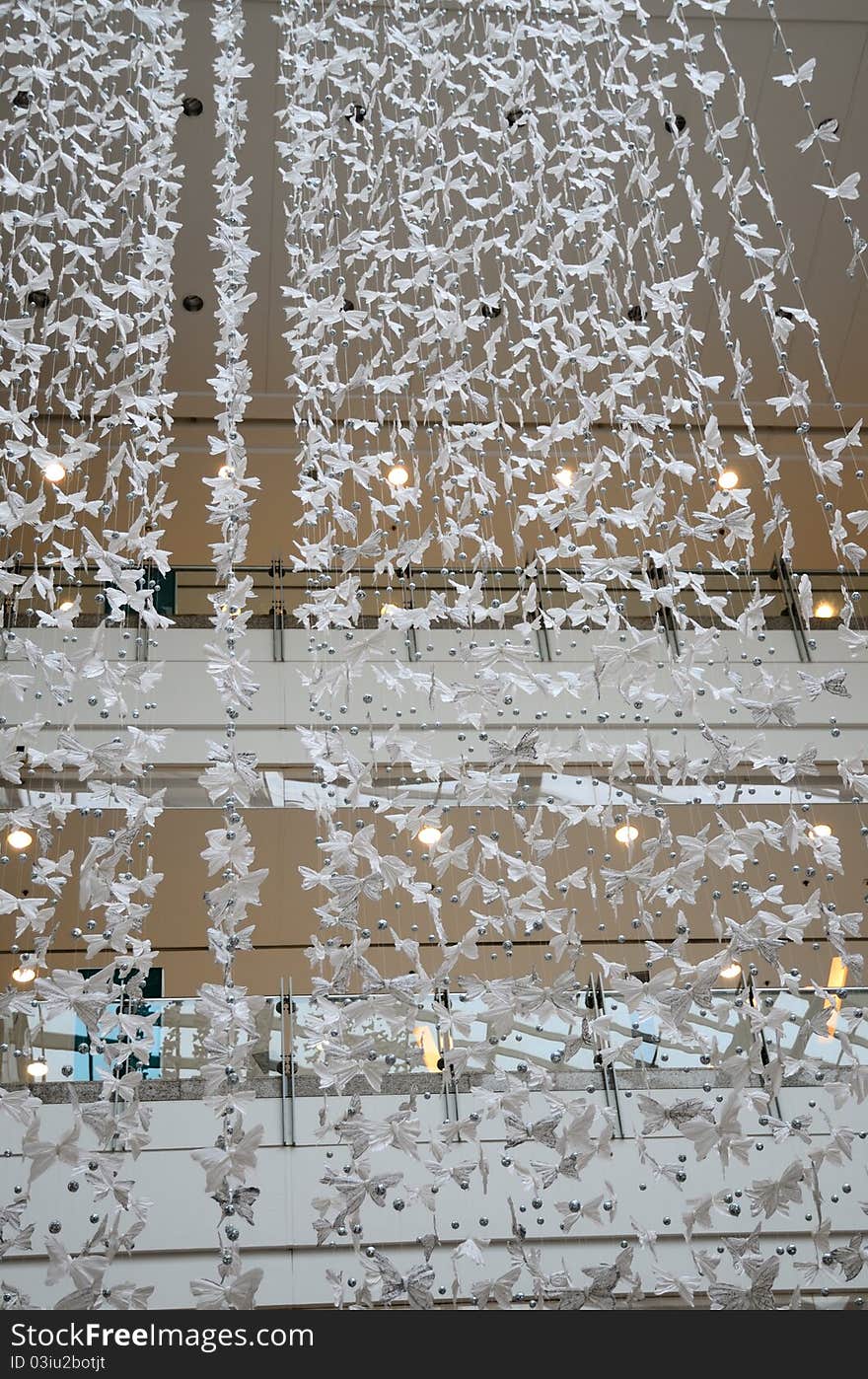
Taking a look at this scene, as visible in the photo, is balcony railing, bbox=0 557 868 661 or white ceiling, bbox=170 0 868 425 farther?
balcony railing, bbox=0 557 868 661

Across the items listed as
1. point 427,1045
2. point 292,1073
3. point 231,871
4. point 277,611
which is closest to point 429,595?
point 277,611

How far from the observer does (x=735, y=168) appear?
283 inches

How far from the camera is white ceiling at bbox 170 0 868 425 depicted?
264 inches

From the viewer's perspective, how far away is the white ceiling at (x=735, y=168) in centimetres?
671

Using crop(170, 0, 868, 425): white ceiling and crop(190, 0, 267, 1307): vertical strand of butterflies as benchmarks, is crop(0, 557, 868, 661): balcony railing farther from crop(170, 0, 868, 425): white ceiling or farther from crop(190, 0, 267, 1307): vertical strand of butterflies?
crop(190, 0, 267, 1307): vertical strand of butterflies

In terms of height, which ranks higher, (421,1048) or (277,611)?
(277,611)

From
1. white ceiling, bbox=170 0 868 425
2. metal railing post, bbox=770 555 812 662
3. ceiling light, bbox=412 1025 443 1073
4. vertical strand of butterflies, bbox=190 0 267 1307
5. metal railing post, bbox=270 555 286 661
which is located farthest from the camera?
metal railing post, bbox=770 555 812 662

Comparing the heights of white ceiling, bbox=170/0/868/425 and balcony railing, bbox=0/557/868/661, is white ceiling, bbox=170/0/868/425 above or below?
above

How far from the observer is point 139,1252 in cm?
542

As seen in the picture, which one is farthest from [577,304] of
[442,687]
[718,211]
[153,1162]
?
[153,1162]

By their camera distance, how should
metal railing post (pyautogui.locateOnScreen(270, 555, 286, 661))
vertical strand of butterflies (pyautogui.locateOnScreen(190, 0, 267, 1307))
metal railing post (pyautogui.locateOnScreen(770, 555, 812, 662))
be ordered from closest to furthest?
1. vertical strand of butterflies (pyautogui.locateOnScreen(190, 0, 267, 1307))
2. metal railing post (pyautogui.locateOnScreen(270, 555, 286, 661))
3. metal railing post (pyautogui.locateOnScreen(770, 555, 812, 662))

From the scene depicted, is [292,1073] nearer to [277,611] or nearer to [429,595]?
[277,611]

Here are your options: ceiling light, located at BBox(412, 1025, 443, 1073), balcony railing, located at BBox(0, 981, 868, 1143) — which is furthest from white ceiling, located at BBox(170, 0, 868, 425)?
ceiling light, located at BBox(412, 1025, 443, 1073)

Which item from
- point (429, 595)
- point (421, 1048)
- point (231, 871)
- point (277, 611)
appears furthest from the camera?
point (429, 595)
